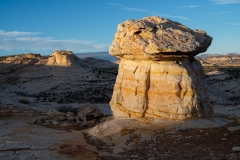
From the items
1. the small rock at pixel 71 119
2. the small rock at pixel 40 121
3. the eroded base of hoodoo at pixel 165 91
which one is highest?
the eroded base of hoodoo at pixel 165 91

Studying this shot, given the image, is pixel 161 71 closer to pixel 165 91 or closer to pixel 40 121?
pixel 165 91

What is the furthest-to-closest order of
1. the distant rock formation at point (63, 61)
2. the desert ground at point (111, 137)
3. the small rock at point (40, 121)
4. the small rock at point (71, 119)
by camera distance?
1. the distant rock formation at point (63, 61)
2. the small rock at point (71, 119)
3. the small rock at point (40, 121)
4. the desert ground at point (111, 137)

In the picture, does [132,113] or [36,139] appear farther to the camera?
[132,113]

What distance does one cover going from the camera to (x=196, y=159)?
9250 mm

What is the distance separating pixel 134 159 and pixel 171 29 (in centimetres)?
666

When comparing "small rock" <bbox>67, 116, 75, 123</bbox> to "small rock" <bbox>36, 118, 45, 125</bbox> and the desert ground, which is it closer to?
the desert ground

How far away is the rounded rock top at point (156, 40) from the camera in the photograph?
1310cm

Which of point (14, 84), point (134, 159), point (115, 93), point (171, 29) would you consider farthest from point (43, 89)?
point (134, 159)

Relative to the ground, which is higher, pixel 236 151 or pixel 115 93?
pixel 115 93

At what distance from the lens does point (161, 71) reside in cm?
1352

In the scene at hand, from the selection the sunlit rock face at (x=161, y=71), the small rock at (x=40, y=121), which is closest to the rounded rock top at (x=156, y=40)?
the sunlit rock face at (x=161, y=71)

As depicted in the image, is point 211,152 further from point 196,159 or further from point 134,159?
point 134,159

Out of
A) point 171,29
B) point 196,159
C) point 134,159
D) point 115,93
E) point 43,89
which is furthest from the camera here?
point 43,89

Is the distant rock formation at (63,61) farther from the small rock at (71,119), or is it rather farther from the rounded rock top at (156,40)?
the rounded rock top at (156,40)
